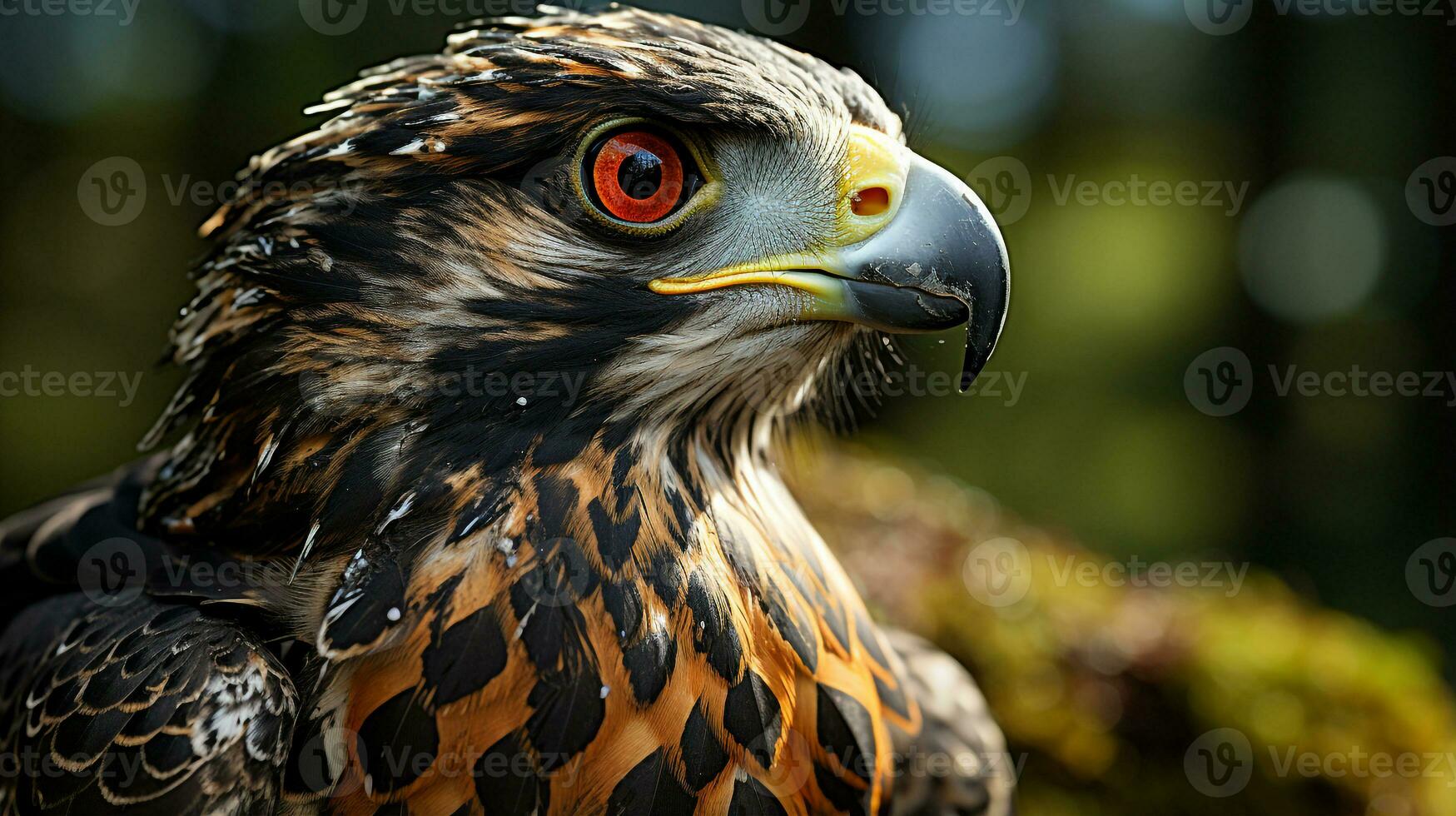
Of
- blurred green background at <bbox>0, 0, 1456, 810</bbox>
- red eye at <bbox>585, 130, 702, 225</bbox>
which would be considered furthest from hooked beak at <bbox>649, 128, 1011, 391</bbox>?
blurred green background at <bbox>0, 0, 1456, 810</bbox>

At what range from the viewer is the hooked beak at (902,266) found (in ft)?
7.45

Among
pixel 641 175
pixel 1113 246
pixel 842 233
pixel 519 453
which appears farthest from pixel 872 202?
pixel 1113 246

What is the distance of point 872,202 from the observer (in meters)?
2.34

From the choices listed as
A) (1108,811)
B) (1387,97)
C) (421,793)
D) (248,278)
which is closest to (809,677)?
(421,793)

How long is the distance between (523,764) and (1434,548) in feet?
49.0

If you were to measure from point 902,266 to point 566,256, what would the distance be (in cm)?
78

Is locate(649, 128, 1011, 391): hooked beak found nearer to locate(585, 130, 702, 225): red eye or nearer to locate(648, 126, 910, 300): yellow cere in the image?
locate(648, 126, 910, 300): yellow cere

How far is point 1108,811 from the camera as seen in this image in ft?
14.4

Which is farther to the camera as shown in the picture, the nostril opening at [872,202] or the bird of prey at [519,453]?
the nostril opening at [872,202]

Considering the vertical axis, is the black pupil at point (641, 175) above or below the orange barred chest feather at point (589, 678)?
above

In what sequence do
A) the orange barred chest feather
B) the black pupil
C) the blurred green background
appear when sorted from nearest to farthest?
1. the orange barred chest feather
2. the black pupil
3. the blurred green background

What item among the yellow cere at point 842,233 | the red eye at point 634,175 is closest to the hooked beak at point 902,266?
the yellow cere at point 842,233

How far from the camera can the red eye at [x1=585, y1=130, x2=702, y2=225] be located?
221 centimetres

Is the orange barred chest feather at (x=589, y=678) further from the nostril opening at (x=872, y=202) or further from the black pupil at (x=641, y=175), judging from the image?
the nostril opening at (x=872, y=202)
